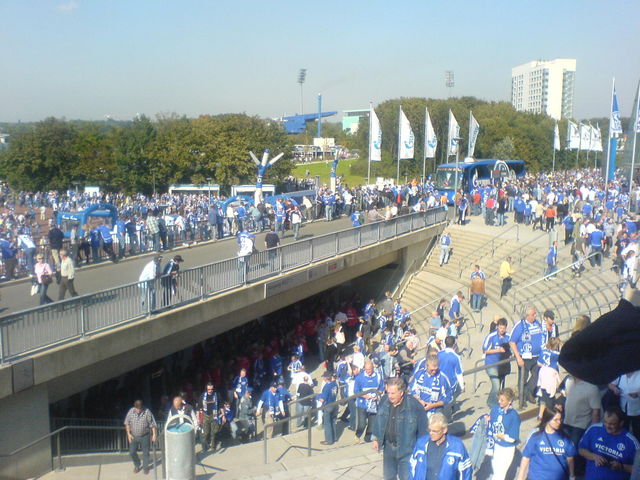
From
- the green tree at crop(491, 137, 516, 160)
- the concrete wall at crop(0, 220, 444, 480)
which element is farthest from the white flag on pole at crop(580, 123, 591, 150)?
the concrete wall at crop(0, 220, 444, 480)

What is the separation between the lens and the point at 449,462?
5.08 meters

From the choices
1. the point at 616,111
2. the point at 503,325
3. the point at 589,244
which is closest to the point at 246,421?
the point at 503,325

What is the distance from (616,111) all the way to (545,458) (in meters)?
26.7

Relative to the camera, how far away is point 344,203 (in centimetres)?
3212

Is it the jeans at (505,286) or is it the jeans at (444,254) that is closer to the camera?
the jeans at (505,286)

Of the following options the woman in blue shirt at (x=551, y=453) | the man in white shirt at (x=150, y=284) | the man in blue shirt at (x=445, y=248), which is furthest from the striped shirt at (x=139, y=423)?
the man in blue shirt at (x=445, y=248)

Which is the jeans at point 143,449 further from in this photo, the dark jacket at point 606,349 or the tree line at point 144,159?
the tree line at point 144,159

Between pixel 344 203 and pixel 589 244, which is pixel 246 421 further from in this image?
pixel 344 203

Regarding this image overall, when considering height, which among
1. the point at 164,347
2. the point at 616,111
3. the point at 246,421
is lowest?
the point at 246,421

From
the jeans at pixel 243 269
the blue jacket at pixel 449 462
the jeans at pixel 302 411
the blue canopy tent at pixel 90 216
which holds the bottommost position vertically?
the jeans at pixel 302 411

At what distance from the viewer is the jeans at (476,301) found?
20.6 meters

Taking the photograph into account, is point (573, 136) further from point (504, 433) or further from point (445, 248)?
point (504, 433)

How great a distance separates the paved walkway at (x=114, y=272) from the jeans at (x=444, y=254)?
5844 mm

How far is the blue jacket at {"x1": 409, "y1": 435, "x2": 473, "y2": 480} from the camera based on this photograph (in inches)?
200
